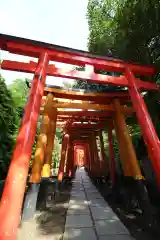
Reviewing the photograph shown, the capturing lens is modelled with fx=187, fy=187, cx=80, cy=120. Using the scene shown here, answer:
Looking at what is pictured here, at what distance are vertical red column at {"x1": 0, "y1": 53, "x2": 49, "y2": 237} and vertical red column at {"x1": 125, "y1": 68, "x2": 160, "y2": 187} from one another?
2.25m

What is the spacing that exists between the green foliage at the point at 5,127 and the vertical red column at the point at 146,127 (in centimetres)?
468

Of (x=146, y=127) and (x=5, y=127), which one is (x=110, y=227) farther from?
(x=5, y=127)

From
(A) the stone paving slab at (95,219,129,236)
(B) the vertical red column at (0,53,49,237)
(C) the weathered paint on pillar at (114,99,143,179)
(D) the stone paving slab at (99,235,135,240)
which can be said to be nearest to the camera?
(B) the vertical red column at (0,53,49,237)

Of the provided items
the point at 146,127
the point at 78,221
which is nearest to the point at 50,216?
the point at 78,221

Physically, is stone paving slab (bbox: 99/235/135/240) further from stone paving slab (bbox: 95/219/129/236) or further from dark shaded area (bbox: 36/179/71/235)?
dark shaded area (bbox: 36/179/71/235)

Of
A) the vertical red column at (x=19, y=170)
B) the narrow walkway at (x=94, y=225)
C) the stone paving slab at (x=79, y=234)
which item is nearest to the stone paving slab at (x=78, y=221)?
the narrow walkway at (x=94, y=225)

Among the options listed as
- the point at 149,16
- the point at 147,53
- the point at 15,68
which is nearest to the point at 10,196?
the point at 15,68

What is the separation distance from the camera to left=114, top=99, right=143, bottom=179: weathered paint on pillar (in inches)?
207

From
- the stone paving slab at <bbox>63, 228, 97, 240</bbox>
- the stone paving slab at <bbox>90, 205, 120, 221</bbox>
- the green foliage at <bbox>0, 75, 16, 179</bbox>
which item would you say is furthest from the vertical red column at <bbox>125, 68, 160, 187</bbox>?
the green foliage at <bbox>0, 75, 16, 179</bbox>

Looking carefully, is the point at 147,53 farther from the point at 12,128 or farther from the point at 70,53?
the point at 12,128

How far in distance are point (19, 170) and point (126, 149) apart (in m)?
3.87

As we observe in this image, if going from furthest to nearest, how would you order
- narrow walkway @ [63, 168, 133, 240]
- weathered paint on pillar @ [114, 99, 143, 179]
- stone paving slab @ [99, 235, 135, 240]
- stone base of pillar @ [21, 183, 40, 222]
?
weathered paint on pillar @ [114, 99, 143, 179]
stone base of pillar @ [21, 183, 40, 222]
narrow walkway @ [63, 168, 133, 240]
stone paving slab @ [99, 235, 135, 240]

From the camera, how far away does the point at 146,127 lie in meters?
4.04

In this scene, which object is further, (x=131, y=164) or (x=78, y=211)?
(x=78, y=211)
